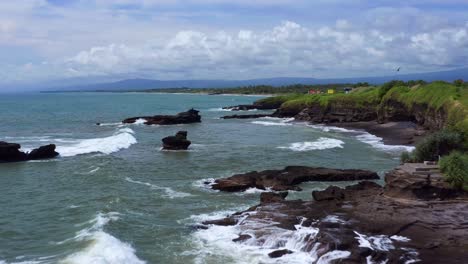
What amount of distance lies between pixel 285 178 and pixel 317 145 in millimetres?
21028

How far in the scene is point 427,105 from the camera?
201 feet

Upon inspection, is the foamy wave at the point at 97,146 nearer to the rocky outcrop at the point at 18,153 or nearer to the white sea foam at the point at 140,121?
the rocky outcrop at the point at 18,153

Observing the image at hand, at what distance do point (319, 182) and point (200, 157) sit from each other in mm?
15199

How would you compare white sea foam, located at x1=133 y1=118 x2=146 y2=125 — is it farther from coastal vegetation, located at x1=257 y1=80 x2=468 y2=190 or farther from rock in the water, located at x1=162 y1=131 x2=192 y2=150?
rock in the water, located at x1=162 y1=131 x2=192 y2=150

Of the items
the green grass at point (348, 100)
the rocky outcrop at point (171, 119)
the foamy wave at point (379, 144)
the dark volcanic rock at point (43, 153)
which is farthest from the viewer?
the rocky outcrop at point (171, 119)

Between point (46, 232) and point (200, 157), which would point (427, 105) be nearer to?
point (200, 157)

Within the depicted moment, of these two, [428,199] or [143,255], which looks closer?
[143,255]

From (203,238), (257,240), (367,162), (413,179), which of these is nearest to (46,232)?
(203,238)

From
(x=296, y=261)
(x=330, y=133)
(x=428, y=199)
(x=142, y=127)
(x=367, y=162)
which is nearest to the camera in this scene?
(x=296, y=261)

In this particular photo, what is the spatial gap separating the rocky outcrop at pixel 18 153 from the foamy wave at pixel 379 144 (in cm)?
3180

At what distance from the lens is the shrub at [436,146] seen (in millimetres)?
32531

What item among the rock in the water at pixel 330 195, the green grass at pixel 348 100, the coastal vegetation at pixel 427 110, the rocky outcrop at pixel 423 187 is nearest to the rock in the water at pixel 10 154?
the rock in the water at pixel 330 195

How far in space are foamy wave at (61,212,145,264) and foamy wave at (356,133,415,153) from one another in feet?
109

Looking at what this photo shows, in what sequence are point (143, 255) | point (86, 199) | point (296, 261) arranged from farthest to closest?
point (86, 199) → point (143, 255) → point (296, 261)
